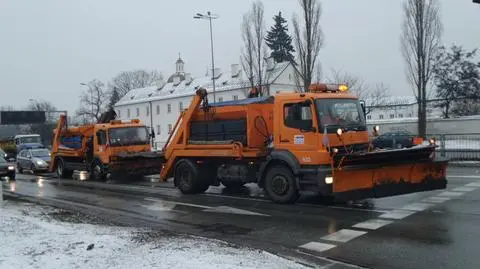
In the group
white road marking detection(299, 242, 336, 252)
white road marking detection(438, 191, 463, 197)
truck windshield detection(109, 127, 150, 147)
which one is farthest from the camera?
truck windshield detection(109, 127, 150, 147)

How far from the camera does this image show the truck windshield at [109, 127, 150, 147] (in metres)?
23.2

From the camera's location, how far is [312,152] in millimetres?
12156

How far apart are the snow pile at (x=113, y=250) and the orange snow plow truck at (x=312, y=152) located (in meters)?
4.00

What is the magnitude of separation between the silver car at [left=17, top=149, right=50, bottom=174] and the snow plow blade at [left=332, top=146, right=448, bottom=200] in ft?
77.1

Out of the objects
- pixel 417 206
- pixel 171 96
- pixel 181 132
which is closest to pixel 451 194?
pixel 417 206

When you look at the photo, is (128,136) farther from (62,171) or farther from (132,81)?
(132,81)

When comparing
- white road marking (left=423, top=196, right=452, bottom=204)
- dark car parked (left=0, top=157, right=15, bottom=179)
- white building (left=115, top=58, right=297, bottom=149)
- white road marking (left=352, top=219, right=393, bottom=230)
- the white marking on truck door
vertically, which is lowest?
white road marking (left=352, top=219, right=393, bottom=230)

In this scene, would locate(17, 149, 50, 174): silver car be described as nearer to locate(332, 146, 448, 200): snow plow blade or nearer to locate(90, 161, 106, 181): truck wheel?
locate(90, 161, 106, 181): truck wheel

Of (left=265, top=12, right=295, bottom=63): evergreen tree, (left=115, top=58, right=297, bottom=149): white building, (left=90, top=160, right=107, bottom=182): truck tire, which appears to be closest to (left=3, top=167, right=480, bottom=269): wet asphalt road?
(left=90, top=160, right=107, bottom=182): truck tire

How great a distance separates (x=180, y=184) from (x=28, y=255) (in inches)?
359

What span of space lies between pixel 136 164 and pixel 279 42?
4857cm

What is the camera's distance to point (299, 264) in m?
7.11

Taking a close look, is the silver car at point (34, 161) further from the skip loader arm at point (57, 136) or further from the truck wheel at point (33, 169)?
the skip loader arm at point (57, 136)

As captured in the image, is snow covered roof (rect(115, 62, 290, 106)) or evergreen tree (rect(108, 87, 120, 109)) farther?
evergreen tree (rect(108, 87, 120, 109))
